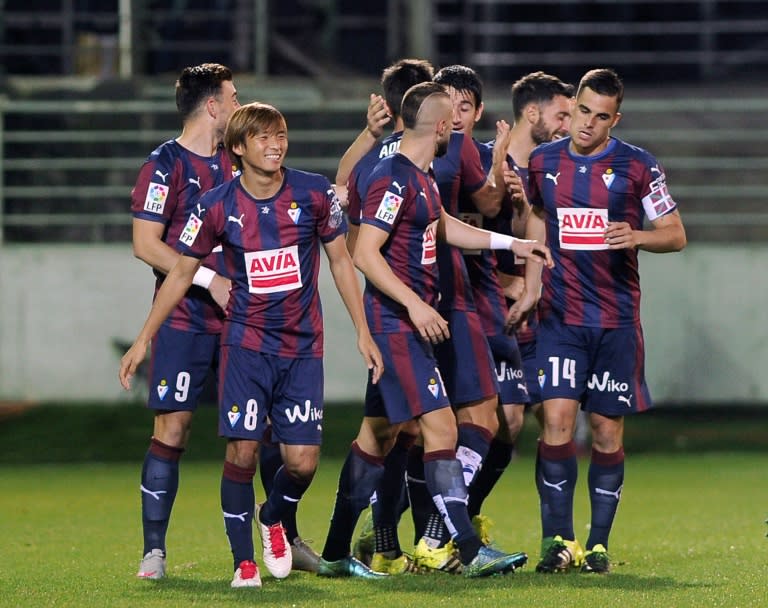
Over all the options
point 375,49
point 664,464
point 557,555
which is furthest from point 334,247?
point 375,49

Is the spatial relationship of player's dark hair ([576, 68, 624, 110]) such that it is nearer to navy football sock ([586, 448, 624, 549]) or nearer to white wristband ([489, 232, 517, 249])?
white wristband ([489, 232, 517, 249])

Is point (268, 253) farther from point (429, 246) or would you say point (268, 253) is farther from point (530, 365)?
point (530, 365)

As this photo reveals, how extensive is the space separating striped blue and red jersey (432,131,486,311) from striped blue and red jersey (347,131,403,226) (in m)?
0.23

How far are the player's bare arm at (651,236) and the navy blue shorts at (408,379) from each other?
0.95 metres

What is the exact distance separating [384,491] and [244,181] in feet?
5.39

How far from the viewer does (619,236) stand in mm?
6855

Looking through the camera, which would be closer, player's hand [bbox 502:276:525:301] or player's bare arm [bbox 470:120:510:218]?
player's bare arm [bbox 470:120:510:218]

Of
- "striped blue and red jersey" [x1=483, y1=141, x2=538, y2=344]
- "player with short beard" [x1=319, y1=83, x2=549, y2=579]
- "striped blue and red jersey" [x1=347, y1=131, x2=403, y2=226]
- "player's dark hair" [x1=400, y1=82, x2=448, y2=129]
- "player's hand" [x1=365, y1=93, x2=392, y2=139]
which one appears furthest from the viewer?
"striped blue and red jersey" [x1=483, y1=141, x2=538, y2=344]

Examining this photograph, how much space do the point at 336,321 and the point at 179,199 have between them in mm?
7397

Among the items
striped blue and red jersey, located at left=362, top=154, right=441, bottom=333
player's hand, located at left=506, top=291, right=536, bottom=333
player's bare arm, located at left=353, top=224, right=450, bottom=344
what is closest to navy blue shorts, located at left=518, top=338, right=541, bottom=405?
player's hand, located at left=506, top=291, right=536, bottom=333

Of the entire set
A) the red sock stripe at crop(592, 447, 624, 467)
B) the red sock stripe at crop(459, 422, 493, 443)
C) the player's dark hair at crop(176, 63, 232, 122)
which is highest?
the player's dark hair at crop(176, 63, 232, 122)

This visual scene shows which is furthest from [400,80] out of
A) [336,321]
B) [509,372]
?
[336,321]

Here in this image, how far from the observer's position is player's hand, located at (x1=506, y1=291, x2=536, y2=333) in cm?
738

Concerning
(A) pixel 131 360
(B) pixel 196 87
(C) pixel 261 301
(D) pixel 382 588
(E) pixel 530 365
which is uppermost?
(B) pixel 196 87
